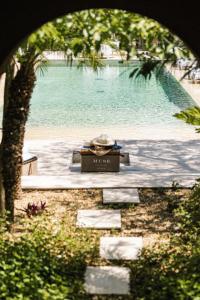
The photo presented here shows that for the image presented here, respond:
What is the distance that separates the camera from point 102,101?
79.7 ft

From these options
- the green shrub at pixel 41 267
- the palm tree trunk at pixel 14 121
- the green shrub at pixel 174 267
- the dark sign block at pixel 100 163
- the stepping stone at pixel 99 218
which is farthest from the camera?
the dark sign block at pixel 100 163

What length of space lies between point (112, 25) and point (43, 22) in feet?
2.81

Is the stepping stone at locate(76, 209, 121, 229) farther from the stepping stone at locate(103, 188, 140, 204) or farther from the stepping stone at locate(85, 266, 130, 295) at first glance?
the stepping stone at locate(85, 266, 130, 295)

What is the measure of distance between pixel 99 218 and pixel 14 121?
2266 millimetres

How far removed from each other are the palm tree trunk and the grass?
0.75 m

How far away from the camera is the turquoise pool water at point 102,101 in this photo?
20.3m

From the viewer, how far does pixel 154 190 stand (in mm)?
11039

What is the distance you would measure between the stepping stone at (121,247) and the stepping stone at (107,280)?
46 cm

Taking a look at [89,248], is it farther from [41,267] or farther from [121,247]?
[41,267]

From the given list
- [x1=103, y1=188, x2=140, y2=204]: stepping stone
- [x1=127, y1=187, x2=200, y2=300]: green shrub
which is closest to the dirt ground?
[x1=103, y1=188, x2=140, y2=204]: stepping stone

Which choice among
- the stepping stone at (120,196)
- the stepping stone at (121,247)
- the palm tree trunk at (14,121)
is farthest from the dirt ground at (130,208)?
the palm tree trunk at (14,121)

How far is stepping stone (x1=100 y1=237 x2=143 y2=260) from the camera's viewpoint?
773 centimetres

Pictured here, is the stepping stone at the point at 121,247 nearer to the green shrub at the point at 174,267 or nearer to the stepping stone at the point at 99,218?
the green shrub at the point at 174,267

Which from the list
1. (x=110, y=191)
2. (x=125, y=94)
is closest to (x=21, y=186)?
(x=110, y=191)
